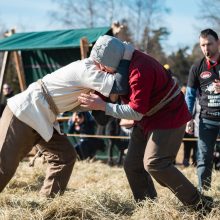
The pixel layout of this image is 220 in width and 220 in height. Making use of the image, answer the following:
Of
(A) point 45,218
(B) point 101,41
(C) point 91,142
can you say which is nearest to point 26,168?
(C) point 91,142

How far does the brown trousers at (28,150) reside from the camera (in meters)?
4.01

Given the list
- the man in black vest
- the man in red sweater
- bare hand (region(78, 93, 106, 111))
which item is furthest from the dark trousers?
bare hand (region(78, 93, 106, 111))

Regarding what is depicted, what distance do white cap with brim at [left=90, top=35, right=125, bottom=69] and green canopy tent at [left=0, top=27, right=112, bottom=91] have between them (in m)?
4.07

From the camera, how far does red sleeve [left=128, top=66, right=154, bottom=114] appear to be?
11.6ft

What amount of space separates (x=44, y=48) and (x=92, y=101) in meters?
4.50

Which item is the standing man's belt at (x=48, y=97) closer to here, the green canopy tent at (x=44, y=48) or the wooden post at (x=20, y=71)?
the green canopy tent at (x=44, y=48)

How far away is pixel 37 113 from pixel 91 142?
5.08 metres

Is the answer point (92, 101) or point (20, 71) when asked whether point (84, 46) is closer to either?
point (20, 71)

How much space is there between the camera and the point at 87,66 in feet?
12.5

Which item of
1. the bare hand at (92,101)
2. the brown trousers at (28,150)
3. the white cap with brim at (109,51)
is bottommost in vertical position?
the brown trousers at (28,150)

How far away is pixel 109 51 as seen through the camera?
3635 mm

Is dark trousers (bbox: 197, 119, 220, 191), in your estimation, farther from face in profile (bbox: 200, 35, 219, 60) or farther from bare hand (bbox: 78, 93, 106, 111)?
bare hand (bbox: 78, 93, 106, 111)

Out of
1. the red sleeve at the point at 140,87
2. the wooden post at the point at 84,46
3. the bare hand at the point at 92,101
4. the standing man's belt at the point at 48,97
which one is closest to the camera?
the red sleeve at the point at 140,87

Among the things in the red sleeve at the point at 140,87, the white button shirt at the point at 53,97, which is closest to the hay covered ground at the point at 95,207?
the white button shirt at the point at 53,97
